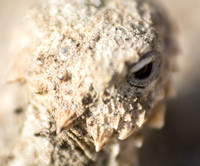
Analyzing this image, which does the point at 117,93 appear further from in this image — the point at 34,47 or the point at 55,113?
the point at 34,47

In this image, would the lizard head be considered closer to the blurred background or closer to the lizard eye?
the lizard eye

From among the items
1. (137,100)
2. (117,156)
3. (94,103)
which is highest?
(94,103)

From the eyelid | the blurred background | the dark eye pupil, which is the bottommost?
the blurred background

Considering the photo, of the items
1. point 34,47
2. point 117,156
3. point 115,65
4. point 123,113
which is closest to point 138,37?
point 115,65

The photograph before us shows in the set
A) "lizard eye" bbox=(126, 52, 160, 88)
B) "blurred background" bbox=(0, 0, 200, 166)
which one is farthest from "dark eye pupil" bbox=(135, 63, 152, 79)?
"blurred background" bbox=(0, 0, 200, 166)

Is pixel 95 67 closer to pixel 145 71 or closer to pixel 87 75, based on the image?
pixel 87 75

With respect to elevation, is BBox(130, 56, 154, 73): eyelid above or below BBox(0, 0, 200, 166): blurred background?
above

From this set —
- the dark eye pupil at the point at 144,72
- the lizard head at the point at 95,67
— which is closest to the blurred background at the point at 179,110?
the lizard head at the point at 95,67

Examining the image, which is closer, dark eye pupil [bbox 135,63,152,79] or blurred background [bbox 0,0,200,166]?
dark eye pupil [bbox 135,63,152,79]

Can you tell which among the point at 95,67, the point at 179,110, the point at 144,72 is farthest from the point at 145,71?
the point at 179,110
